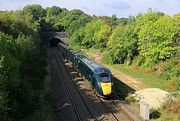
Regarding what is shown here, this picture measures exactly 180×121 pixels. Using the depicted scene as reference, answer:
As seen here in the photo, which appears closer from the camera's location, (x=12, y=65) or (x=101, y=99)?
(x=12, y=65)

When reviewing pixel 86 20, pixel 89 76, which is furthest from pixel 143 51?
pixel 86 20

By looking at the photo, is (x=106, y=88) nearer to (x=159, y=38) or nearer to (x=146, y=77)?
(x=146, y=77)

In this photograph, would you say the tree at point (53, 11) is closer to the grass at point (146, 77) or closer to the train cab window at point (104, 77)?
the grass at point (146, 77)

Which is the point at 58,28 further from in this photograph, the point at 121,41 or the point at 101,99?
the point at 101,99

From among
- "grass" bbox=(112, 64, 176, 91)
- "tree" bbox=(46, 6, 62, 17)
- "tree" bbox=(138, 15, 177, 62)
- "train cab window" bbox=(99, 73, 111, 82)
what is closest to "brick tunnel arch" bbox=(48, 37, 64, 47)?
"tree" bbox=(46, 6, 62, 17)

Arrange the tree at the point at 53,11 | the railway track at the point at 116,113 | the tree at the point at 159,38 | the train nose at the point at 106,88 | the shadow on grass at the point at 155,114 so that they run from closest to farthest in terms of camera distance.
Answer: the railway track at the point at 116,113 < the shadow on grass at the point at 155,114 < the train nose at the point at 106,88 < the tree at the point at 159,38 < the tree at the point at 53,11

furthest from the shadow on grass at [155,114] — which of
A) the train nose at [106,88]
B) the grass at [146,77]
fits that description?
the grass at [146,77]

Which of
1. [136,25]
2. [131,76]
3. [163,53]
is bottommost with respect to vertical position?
[131,76]

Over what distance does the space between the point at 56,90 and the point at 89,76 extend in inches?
179

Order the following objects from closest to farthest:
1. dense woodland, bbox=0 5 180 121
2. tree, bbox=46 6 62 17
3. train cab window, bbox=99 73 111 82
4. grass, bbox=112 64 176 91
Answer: dense woodland, bbox=0 5 180 121 < train cab window, bbox=99 73 111 82 < grass, bbox=112 64 176 91 < tree, bbox=46 6 62 17

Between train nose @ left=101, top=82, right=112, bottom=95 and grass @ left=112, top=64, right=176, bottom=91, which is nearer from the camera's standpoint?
train nose @ left=101, top=82, right=112, bottom=95

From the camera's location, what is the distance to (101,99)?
3225cm

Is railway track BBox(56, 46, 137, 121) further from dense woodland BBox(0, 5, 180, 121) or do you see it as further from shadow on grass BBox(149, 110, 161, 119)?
dense woodland BBox(0, 5, 180, 121)

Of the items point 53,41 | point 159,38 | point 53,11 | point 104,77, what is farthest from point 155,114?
point 53,11
